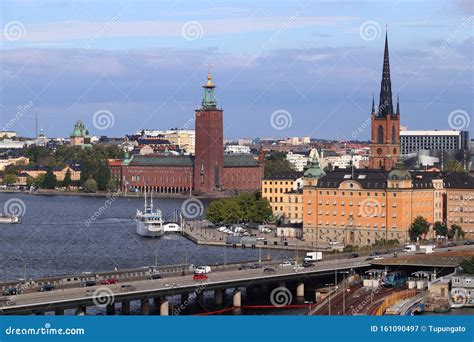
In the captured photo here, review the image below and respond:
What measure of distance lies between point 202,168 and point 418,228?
25948 mm

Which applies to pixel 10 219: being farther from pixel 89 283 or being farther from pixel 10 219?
pixel 89 283

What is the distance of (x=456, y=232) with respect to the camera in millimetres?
28734

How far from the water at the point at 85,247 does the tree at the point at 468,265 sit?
5816mm

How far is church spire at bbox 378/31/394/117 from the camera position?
34.1 m

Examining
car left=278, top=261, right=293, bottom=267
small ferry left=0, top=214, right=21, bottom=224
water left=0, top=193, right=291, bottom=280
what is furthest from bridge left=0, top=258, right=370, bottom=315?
small ferry left=0, top=214, right=21, bottom=224

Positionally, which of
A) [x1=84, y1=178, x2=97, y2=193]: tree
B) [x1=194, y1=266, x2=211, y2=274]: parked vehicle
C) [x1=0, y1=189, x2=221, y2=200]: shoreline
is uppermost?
[x1=84, y1=178, x2=97, y2=193]: tree

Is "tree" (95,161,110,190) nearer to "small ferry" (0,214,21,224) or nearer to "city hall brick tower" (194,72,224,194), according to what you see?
"city hall brick tower" (194,72,224,194)

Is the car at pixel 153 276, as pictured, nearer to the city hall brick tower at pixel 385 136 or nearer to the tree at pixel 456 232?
the tree at pixel 456 232

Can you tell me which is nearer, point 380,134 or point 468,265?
point 468,265

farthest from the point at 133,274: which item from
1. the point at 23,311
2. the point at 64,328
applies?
the point at 64,328

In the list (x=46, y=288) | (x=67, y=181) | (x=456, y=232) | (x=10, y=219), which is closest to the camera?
(x=46, y=288)

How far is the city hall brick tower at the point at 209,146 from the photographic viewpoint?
50750mm

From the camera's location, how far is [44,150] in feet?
245

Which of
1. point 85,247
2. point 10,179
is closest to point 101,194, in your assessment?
point 10,179
